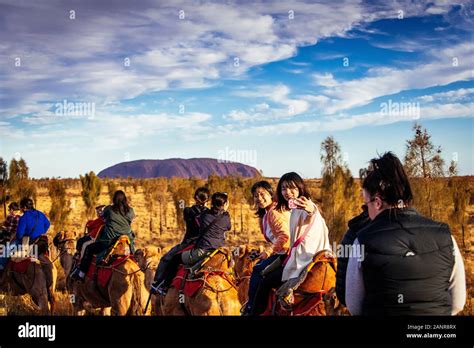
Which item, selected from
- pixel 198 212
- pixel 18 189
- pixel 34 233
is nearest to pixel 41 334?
pixel 198 212

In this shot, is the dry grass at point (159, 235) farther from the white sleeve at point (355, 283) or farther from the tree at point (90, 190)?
the white sleeve at point (355, 283)

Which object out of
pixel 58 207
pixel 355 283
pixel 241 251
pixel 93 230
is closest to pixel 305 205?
pixel 355 283

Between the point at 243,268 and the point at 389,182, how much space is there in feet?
20.3

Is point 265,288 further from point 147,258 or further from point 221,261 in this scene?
point 147,258

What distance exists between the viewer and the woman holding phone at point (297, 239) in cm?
543

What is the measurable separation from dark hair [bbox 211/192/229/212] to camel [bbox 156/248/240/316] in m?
0.62

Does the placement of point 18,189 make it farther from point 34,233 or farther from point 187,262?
point 187,262

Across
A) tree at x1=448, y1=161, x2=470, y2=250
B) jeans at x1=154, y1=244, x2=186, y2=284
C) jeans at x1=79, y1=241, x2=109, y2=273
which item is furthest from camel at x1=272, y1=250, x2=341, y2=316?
tree at x1=448, y1=161, x2=470, y2=250

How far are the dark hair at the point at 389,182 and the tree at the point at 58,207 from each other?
26.2m

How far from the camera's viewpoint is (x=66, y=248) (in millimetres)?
11195

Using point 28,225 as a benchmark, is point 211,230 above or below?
below

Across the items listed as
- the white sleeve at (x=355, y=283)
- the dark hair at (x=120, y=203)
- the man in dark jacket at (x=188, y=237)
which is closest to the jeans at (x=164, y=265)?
the man in dark jacket at (x=188, y=237)

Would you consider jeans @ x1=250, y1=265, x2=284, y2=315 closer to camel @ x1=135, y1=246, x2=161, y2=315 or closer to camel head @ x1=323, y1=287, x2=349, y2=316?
camel head @ x1=323, y1=287, x2=349, y2=316

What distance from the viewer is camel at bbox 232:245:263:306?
9.17 m
